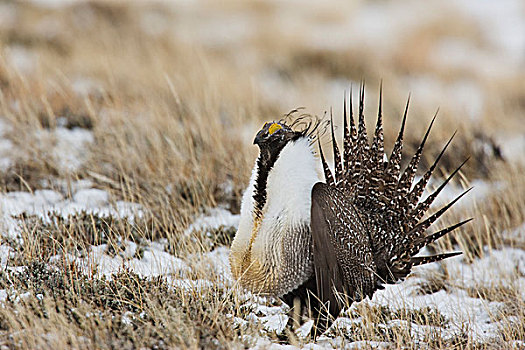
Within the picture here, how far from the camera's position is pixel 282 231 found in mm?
2326

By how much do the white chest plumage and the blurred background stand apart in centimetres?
122

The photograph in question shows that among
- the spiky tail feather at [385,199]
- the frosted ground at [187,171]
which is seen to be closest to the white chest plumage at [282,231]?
the frosted ground at [187,171]

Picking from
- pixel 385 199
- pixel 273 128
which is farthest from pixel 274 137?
pixel 385 199

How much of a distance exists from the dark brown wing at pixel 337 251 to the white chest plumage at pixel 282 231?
6 cm

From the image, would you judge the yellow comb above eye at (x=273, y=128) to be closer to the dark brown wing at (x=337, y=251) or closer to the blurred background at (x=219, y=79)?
the dark brown wing at (x=337, y=251)

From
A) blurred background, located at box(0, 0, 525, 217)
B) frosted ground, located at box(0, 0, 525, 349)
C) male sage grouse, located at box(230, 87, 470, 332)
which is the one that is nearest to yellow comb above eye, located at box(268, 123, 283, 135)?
male sage grouse, located at box(230, 87, 470, 332)

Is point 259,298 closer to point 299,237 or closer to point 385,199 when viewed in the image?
point 299,237

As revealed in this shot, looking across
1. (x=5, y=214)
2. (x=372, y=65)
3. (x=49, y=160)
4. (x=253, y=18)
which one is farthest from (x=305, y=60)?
(x=5, y=214)

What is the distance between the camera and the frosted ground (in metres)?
2.43

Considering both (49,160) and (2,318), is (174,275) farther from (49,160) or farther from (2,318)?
(49,160)

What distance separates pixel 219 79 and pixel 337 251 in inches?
143

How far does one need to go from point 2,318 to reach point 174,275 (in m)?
0.81

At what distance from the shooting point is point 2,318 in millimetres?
2098

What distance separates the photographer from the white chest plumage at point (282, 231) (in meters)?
2.33
